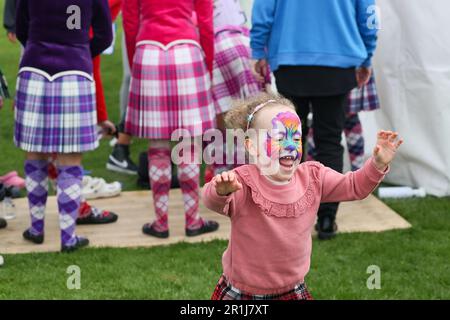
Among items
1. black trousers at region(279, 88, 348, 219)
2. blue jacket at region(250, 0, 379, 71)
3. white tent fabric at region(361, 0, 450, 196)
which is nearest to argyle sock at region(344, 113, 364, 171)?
white tent fabric at region(361, 0, 450, 196)

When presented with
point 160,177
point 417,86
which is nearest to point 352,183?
point 160,177

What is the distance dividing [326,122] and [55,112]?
4.95 feet

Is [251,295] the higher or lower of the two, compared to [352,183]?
lower

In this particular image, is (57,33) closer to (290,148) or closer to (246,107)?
(246,107)

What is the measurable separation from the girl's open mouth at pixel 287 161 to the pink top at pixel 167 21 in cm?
206

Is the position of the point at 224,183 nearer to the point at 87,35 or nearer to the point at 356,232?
the point at 87,35

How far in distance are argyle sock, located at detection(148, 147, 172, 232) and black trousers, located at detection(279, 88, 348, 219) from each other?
82 cm

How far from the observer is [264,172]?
266cm

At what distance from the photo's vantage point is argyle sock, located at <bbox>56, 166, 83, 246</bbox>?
4.45 metres

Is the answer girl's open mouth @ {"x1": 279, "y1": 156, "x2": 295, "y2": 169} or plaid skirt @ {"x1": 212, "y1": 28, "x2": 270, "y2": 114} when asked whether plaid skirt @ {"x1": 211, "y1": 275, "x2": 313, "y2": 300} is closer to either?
girl's open mouth @ {"x1": 279, "y1": 156, "x2": 295, "y2": 169}

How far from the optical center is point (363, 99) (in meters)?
5.46

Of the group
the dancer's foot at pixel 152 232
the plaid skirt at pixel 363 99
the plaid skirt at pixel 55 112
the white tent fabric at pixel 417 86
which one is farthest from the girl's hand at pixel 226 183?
the white tent fabric at pixel 417 86

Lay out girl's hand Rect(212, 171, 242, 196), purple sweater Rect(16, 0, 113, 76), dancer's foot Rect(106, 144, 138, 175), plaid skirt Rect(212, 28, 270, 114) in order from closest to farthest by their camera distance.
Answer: girl's hand Rect(212, 171, 242, 196), purple sweater Rect(16, 0, 113, 76), plaid skirt Rect(212, 28, 270, 114), dancer's foot Rect(106, 144, 138, 175)

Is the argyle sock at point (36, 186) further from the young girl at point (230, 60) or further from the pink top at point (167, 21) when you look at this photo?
the young girl at point (230, 60)
